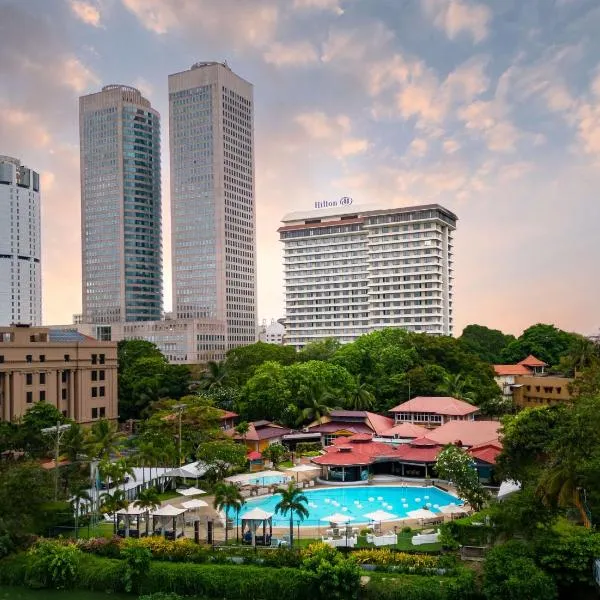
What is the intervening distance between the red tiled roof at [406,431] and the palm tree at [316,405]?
6.20 m

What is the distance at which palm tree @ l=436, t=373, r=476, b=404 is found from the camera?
200 feet

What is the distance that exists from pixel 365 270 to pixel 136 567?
98280mm

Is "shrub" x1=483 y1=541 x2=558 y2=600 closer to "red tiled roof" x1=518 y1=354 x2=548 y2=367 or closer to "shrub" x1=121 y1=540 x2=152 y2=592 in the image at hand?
"shrub" x1=121 y1=540 x2=152 y2=592

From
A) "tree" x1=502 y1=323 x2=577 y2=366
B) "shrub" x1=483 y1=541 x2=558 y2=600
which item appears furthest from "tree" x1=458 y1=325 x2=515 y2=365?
"shrub" x1=483 y1=541 x2=558 y2=600

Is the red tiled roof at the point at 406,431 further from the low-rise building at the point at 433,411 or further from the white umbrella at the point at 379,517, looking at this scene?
the white umbrella at the point at 379,517

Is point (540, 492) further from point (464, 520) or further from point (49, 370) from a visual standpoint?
point (49, 370)

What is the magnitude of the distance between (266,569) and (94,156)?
132048 mm

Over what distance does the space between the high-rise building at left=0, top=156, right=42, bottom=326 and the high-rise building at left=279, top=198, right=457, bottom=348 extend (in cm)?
7390

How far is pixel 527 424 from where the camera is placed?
3500cm

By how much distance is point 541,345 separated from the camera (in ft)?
296

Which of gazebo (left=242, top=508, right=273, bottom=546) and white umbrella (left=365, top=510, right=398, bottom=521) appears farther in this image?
white umbrella (left=365, top=510, right=398, bottom=521)

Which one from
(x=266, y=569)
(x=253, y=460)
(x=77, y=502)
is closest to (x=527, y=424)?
(x=266, y=569)

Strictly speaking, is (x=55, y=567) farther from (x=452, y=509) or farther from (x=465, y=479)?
(x=452, y=509)

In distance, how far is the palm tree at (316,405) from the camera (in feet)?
188
